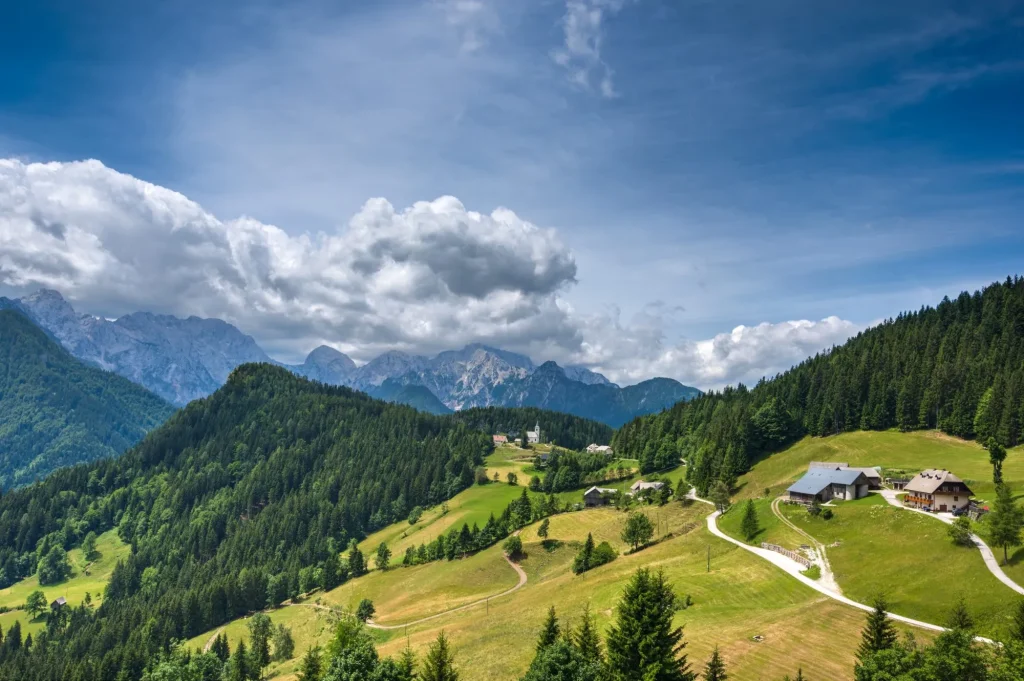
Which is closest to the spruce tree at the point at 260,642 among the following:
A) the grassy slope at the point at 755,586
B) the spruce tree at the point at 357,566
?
the grassy slope at the point at 755,586

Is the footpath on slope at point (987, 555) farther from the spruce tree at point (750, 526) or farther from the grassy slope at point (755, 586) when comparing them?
the spruce tree at point (750, 526)

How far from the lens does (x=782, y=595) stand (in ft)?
229

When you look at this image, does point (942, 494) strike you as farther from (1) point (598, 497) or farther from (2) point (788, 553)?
(1) point (598, 497)

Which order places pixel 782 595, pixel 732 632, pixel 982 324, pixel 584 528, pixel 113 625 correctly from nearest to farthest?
pixel 732 632, pixel 782 595, pixel 584 528, pixel 113 625, pixel 982 324

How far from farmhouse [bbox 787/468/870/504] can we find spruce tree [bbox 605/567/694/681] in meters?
83.4

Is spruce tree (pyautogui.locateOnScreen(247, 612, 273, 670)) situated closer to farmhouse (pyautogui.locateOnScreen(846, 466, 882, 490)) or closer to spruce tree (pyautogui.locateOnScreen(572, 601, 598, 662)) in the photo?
spruce tree (pyautogui.locateOnScreen(572, 601, 598, 662))

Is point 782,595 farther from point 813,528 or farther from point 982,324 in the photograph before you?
point 982,324

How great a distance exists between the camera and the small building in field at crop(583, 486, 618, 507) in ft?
545

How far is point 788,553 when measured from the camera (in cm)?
8431

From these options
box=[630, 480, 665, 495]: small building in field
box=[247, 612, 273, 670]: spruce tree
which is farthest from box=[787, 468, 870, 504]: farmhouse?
box=[247, 612, 273, 670]: spruce tree

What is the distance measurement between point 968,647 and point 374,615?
108573 millimetres

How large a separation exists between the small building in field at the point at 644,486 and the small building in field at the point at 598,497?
6.13 m

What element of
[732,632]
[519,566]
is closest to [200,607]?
[519,566]

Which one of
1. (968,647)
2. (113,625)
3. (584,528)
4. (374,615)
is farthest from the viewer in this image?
(113,625)
